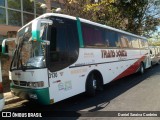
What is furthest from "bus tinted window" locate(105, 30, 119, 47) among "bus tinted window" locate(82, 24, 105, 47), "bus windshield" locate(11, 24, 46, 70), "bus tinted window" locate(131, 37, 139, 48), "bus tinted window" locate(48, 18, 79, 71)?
"bus windshield" locate(11, 24, 46, 70)

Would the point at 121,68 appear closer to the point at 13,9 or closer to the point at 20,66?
the point at 20,66

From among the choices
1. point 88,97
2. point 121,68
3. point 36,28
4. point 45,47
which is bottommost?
point 88,97

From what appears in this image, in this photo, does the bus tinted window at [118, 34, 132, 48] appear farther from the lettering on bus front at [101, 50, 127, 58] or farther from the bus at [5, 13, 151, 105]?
the bus at [5, 13, 151, 105]

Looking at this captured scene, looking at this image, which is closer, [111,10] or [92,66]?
[92,66]

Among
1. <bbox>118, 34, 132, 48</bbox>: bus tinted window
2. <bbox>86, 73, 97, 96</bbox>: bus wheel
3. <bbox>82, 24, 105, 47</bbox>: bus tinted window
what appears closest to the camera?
<bbox>86, 73, 97, 96</bbox>: bus wheel

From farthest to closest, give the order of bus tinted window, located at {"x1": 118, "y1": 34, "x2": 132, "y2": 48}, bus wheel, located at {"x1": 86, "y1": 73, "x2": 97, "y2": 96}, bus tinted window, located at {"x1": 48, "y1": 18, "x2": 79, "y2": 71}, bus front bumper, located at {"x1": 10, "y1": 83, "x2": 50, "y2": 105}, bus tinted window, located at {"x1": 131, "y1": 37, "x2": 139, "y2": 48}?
1. bus tinted window, located at {"x1": 131, "y1": 37, "x2": 139, "y2": 48}
2. bus tinted window, located at {"x1": 118, "y1": 34, "x2": 132, "y2": 48}
3. bus wheel, located at {"x1": 86, "y1": 73, "x2": 97, "y2": 96}
4. bus tinted window, located at {"x1": 48, "y1": 18, "x2": 79, "y2": 71}
5. bus front bumper, located at {"x1": 10, "y1": 83, "x2": 50, "y2": 105}

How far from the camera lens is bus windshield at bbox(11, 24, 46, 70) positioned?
6.88m

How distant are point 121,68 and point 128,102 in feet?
15.0

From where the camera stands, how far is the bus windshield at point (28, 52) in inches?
271

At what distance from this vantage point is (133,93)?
965cm

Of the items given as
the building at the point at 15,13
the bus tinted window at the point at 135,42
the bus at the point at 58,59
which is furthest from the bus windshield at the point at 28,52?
the building at the point at 15,13

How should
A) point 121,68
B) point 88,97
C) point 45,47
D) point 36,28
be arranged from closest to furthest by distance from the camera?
point 36,28 → point 45,47 → point 88,97 → point 121,68

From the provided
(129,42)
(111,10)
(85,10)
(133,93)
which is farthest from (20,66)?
(111,10)

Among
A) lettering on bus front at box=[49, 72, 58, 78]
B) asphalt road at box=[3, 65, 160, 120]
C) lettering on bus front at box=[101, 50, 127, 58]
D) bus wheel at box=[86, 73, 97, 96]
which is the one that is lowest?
asphalt road at box=[3, 65, 160, 120]
